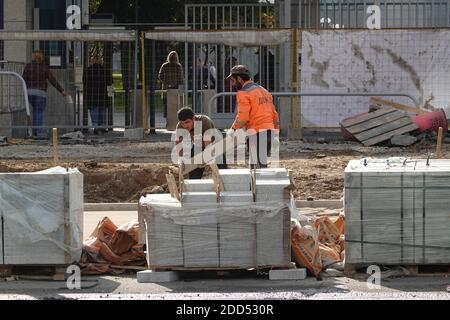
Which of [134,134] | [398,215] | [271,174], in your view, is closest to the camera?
[398,215]

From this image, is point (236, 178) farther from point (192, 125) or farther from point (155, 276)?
point (192, 125)

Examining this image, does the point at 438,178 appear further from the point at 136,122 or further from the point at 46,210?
the point at 136,122

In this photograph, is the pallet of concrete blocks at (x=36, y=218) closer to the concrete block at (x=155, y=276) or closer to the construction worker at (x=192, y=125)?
the concrete block at (x=155, y=276)

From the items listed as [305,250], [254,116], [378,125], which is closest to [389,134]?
[378,125]

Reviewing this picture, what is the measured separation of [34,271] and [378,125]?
11.3 metres

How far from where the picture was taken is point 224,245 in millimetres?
10422

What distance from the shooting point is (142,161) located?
754 inches

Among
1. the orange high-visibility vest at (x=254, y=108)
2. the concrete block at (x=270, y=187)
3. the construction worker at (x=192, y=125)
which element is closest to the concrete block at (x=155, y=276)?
the concrete block at (x=270, y=187)

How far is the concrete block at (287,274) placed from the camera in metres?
10.4

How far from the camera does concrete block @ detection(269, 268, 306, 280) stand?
1043 cm

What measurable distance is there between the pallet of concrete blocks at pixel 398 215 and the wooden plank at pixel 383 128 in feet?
34.1

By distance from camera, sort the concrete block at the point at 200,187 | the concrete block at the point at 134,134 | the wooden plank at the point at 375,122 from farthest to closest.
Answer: the concrete block at the point at 134,134
the wooden plank at the point at 375,122
the concrete block at the point at 200,187

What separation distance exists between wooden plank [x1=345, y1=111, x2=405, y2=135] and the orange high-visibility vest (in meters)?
7.42

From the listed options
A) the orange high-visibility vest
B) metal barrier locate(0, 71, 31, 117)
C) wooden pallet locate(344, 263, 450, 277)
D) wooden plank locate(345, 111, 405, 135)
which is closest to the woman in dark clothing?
metal barrier locate(0, 71, 31, 117)
